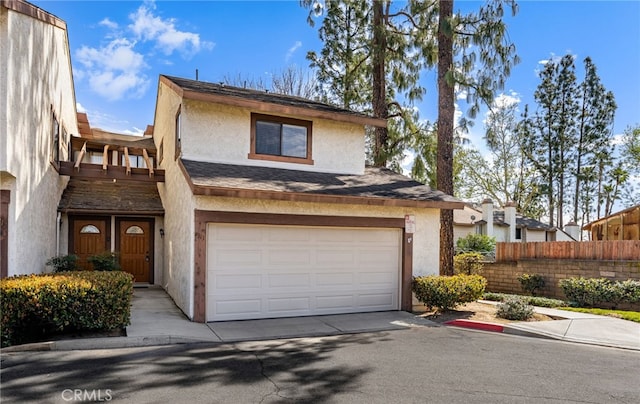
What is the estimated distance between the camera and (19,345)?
6.68 m

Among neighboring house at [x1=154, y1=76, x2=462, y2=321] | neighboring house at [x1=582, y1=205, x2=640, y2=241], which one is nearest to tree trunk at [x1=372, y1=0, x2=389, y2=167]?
neighboring house at [x1=154, y1=76, x2=462, y2=321]

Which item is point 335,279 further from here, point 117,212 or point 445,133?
point 117,212

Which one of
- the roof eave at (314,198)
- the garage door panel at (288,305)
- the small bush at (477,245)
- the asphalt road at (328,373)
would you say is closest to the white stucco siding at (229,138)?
the roof eave at (314,198)

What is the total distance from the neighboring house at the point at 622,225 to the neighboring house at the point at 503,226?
628 centimetres

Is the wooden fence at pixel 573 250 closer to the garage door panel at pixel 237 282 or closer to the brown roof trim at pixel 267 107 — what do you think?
the brown roof trim at pixel 267 107

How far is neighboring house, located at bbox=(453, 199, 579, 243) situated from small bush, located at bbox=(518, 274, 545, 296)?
1155 centimetres

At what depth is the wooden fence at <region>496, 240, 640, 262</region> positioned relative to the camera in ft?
45.1

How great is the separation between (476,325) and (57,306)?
8295mm

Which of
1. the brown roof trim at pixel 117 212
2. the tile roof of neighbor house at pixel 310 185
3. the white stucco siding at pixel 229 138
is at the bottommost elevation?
the brown roof trim at pixel 117 212

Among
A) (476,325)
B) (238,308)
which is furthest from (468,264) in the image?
(238,308)

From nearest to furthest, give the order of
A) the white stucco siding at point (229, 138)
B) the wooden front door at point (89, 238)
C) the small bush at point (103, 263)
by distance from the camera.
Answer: the white stucco siding at point (229, 138) < the small bush at point (103, 263) < the wooden front door at point (89, 238)

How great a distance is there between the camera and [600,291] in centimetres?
1291

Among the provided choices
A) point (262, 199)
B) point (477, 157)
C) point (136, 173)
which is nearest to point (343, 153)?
point (262, 199)

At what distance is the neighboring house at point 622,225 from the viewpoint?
2009 centimetres
